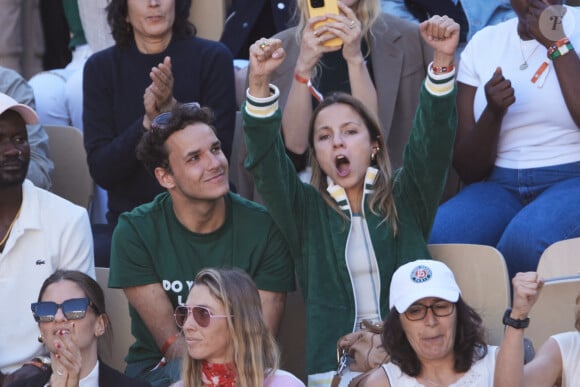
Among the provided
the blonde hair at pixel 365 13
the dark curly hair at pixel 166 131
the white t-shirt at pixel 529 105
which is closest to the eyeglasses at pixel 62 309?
the dark curly hair at pixel 166 131

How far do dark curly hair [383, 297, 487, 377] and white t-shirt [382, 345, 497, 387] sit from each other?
0.01m

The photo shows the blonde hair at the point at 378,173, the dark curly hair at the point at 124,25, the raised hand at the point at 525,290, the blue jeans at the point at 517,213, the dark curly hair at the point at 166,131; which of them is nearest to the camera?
the raised hand at the point at 525,290

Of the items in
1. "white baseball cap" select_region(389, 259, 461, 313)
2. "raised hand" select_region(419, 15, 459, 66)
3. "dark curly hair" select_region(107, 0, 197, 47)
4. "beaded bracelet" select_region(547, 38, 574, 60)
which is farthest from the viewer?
"dark curly hair" select_region(107, 0, 197, 47)

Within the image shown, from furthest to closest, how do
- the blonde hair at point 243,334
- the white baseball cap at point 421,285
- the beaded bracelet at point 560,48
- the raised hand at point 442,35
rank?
the beaded bracelet at point 560,48, the raised hand at point 442,35, the blonde hair at point 243,334, the white baseball cap at point 421,285

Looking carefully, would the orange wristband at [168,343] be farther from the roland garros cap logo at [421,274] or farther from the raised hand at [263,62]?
the roland garros cap logo at [421,274]

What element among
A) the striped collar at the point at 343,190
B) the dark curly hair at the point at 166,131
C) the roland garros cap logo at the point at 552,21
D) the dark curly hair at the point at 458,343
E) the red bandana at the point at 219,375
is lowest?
the red bandana at the point at 219,375

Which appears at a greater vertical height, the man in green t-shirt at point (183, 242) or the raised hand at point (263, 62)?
the raised hand at point (263, 62)

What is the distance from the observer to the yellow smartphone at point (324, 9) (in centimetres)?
483

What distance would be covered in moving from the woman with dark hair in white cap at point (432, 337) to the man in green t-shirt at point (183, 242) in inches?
27.7

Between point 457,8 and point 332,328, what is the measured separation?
2.25 m

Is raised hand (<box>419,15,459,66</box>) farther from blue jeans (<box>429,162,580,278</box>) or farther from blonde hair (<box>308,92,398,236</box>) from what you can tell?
blue jeans (<box>429,162,580,278</box>)

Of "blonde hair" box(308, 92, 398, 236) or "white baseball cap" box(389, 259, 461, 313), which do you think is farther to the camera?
"blonde hair" box(308, 92, 398, 236)

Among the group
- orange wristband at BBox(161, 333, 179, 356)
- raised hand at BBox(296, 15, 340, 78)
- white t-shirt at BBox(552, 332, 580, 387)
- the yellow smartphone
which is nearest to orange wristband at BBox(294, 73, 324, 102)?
raised hand at BBox(296, 15, 340, 78)

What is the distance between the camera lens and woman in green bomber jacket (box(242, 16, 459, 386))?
4289 mm
